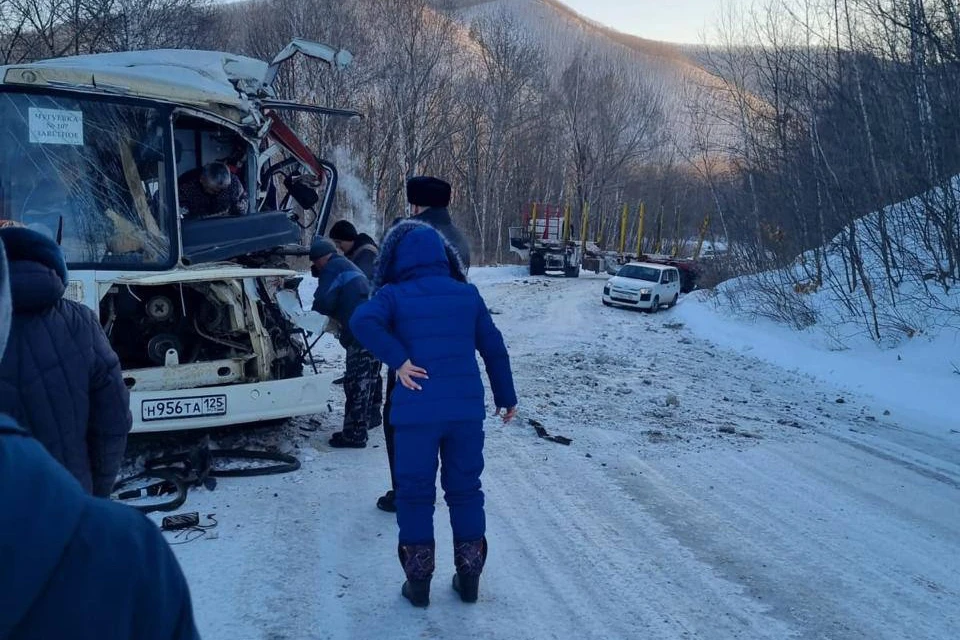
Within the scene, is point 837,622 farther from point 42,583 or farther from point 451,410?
point 42,583

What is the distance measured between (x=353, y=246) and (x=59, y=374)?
4.54m

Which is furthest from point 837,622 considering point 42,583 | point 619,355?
point 619,355

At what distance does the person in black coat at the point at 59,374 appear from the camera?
117 inches

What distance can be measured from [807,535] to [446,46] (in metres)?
36.3

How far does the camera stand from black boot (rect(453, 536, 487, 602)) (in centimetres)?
422

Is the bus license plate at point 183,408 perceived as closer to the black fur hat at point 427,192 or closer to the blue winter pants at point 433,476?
the black fur hat at point 427,192

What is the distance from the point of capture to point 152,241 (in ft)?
21.4

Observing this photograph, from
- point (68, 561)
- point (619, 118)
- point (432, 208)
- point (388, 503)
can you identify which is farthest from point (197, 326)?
point (619, 118)

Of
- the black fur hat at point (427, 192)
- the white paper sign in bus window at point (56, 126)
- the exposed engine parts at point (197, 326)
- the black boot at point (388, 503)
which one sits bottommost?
the black boot at point (388, 503)

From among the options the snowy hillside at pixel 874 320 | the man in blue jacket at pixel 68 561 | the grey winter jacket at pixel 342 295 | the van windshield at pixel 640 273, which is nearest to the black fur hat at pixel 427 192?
the grey winter jacket at pixel 342 295

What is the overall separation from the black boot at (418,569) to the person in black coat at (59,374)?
148 cm

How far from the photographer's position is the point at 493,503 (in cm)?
586

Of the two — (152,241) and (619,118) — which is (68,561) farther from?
(619,118)

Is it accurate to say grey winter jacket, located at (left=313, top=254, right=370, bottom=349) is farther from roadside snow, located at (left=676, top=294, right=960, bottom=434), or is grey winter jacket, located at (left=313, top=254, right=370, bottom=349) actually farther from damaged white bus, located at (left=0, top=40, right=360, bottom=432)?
roadside snow, located at (left=676, top=294, right=960, bottom=434)
